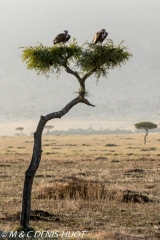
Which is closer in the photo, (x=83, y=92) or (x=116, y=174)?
(x=83, y=92)

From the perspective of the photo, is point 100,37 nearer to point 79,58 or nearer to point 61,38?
point 79,58

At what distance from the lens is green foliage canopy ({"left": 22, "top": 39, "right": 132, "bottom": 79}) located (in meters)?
16.4

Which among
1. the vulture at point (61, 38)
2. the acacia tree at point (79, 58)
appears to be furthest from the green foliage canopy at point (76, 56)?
the vulture at point (61, 38)

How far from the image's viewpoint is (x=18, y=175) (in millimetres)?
31766

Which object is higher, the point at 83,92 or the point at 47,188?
the point at 83,92

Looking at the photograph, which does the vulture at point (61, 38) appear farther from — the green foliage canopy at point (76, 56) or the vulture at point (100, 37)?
the vulture at point (100, 37)

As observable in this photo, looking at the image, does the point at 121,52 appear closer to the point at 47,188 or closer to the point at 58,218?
the point at 58,218

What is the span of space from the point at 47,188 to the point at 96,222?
630 cm

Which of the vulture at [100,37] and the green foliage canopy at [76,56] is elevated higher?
the vulture at [100,37]

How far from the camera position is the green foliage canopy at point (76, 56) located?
53.9 feet

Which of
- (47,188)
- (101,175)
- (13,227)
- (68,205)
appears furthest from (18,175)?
(13,227)

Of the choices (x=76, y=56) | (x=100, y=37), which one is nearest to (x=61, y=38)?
(x=76, y=56)

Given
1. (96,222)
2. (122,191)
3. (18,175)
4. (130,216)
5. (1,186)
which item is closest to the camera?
(96,222)

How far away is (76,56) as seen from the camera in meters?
17.2
